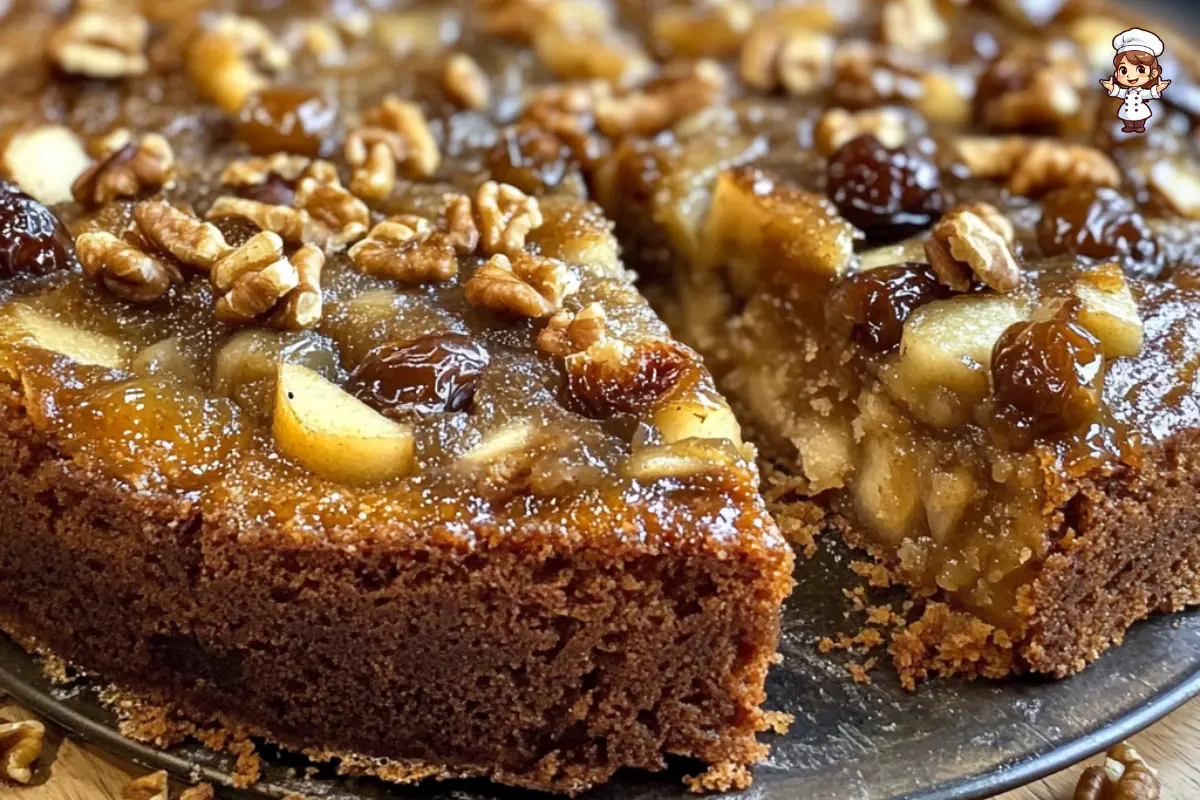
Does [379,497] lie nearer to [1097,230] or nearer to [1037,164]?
[1097,230]

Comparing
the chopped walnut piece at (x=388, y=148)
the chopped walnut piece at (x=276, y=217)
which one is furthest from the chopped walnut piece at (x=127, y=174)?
the chopped walnut piece at (x=388, y=148)

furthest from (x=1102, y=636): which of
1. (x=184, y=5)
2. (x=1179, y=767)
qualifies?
(x=184, y=5)

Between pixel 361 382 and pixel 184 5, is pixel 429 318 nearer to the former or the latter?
pixel 361 382

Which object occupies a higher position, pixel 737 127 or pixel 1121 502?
pixel 737 127

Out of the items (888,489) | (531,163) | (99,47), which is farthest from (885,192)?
(99,47)

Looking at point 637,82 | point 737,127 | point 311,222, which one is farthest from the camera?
point 637,82

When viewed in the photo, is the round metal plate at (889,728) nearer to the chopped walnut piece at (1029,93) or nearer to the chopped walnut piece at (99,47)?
the chopped walnut piece at (1029,93)

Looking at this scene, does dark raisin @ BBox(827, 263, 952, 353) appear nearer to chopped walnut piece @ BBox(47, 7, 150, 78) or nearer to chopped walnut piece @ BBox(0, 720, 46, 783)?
chopped walnut piece @ BBox(0, 720, 46, 783)
